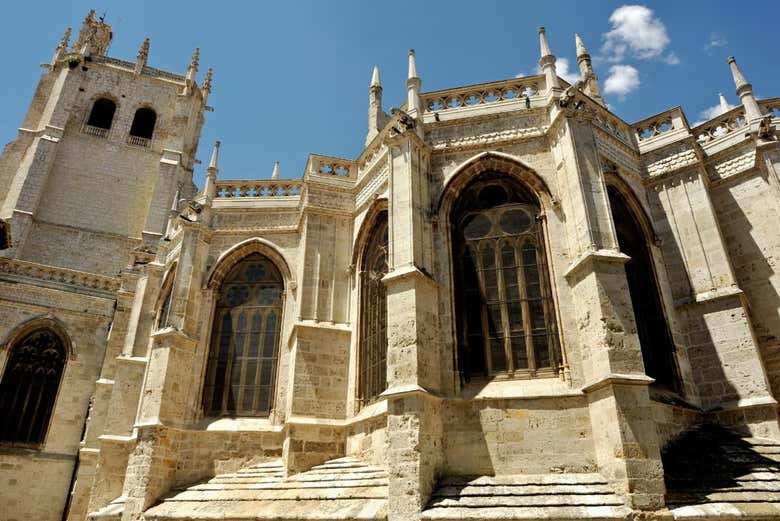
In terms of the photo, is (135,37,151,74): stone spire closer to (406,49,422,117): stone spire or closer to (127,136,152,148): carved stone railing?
(127,136,152,148): carved stone railing

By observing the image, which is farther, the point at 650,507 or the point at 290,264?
the point at 290,264

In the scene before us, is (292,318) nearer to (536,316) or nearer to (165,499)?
(165,499)

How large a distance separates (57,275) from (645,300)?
66.3 ft

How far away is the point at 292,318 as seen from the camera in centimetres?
1234

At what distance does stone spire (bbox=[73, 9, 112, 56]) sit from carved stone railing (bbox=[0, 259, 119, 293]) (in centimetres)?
1553

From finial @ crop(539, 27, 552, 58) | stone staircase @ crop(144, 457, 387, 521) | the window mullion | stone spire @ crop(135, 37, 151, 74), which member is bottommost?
stone staircase @ crop(144, 457, 387, 521)

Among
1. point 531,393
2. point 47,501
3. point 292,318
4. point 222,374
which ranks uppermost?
point 292,318

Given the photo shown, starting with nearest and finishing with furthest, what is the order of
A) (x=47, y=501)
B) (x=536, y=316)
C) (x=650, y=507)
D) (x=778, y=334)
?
1. (x=650, y=507)
2. (x=536, y=316)
3. (x=778, y=334)
4. (x=47, y=501)

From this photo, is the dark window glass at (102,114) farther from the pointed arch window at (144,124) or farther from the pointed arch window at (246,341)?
the pointed arch window at (246,341)

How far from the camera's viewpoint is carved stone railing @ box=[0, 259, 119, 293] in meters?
19.5

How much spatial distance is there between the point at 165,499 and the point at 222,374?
9.35 feet

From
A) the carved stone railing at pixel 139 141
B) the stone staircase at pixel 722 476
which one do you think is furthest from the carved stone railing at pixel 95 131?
the stone staircase at pixel 722 476

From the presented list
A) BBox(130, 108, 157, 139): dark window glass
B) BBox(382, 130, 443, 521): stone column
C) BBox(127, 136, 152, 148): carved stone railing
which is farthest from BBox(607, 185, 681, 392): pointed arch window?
BBox(130, 108, 157, 139): dark window glass

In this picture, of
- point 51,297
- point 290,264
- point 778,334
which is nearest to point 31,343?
point 51,297
